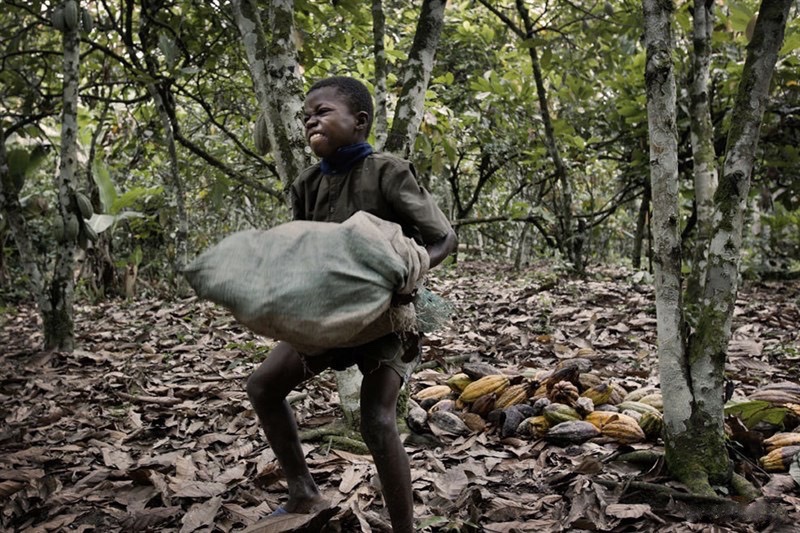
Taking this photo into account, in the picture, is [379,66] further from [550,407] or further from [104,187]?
[104,187]

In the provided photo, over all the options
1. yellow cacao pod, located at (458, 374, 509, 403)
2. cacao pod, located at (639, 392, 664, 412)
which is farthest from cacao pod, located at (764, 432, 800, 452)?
yellow cacao pod, located at (458, 374, 509, 403)

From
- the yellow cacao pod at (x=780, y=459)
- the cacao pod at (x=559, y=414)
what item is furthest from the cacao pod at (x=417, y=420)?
the yellow cacao pod at (x=780, y=459)

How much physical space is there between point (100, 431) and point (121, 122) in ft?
16.9

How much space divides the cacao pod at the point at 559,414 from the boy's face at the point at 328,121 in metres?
1.74

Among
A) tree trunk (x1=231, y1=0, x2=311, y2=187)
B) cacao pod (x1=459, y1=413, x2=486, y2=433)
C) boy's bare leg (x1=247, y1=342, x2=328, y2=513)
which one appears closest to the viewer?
boy's bare leg (x1=247, y1=342, x2=328, y2=513)

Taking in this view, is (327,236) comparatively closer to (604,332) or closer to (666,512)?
(666,512)

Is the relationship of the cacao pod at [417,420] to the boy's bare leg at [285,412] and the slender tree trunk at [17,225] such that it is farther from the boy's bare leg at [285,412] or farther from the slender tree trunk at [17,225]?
the slender tree trunk at [17,225]

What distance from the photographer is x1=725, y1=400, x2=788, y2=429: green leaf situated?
8.77 ft

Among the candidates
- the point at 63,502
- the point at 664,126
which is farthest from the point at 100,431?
the point at 664,126

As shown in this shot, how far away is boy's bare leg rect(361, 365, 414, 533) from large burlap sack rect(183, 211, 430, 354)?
0.40 m

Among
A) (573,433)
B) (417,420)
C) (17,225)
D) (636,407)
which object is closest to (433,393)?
(417,420)

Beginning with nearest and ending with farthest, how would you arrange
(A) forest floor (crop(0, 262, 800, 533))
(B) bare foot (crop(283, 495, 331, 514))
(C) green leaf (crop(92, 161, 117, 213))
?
(B) bare foot (crop(283, 495, 331, 514)) < (A) forest floor (crop(0, 262, 800, 533)) < (C) green leaf (crop(92, 161, 117, 213))

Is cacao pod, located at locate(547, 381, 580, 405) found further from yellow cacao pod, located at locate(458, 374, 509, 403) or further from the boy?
the boy

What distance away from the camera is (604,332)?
4.64 m
